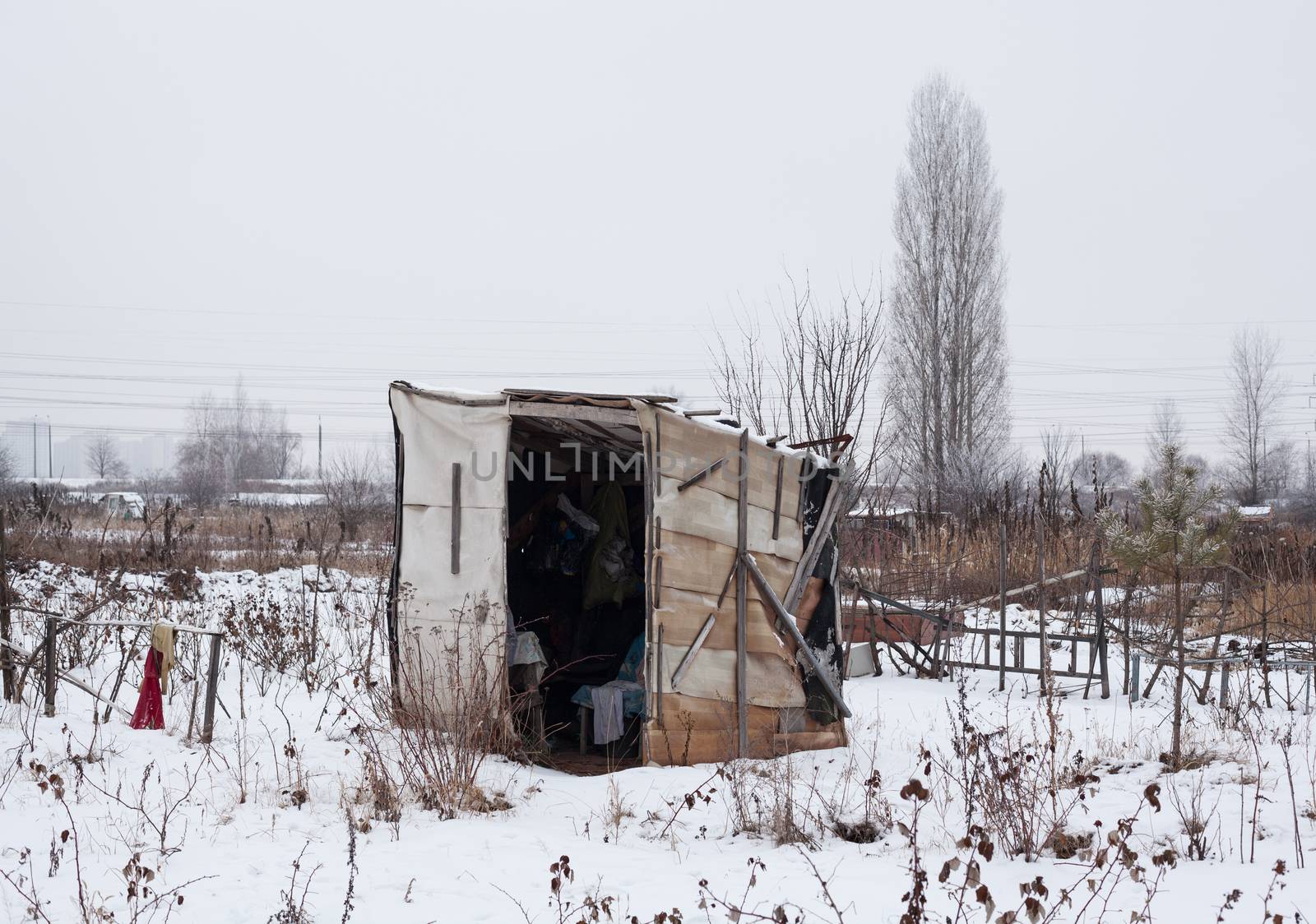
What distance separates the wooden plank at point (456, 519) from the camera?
20.5 feet

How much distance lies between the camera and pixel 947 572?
12758mm

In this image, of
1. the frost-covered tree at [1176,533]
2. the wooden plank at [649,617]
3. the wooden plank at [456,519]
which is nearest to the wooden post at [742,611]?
the wooden plank at [649,617]

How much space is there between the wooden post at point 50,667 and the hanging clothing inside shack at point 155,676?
604 millimetres

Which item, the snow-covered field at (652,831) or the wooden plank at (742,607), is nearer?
the snow-covered field at (652,831)

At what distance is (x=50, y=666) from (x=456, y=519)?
106 inches

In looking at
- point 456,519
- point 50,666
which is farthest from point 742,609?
point 50,666

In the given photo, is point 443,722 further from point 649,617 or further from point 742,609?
point 742,609

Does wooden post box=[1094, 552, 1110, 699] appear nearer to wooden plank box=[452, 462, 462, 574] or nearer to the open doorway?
the open doorway

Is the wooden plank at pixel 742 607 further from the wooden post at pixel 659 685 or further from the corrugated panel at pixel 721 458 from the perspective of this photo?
the wooden post at pixel 659 685

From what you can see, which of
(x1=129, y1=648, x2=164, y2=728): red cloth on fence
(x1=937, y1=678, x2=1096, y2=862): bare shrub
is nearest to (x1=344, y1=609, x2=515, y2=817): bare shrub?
(x1=129, y1=648, x2=164, y2=728): red cloth on fence

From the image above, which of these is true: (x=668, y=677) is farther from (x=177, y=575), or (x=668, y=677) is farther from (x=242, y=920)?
(x=177, y=575)

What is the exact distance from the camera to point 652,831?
499 cm

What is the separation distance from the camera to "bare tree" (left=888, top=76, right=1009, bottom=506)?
23594 mm

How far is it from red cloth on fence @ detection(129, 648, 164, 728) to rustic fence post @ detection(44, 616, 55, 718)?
0.59m
